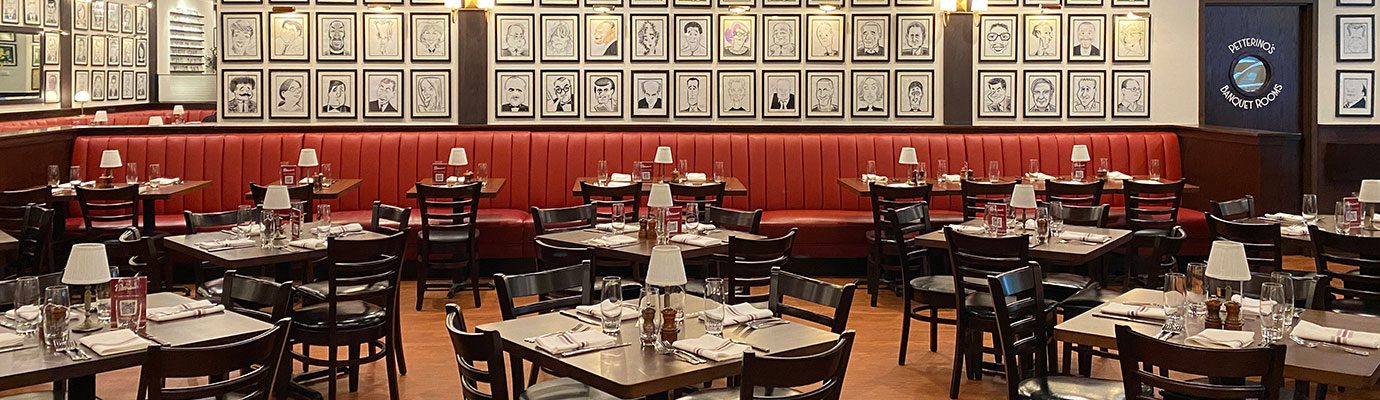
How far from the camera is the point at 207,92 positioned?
65.0 feet

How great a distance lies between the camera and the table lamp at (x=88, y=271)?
4.43m

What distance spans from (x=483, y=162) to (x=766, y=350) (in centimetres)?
674

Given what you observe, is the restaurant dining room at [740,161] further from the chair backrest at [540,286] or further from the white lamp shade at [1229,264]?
the white lamp shade at [1229,264]

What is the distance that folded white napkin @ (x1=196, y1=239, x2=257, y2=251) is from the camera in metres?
6.47

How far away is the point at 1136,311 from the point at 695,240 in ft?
8.87

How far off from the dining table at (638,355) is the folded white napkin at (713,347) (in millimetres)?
28

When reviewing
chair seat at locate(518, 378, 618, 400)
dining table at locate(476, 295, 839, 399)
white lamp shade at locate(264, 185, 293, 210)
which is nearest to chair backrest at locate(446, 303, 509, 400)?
dining table at locate(476, 295, 839, 399)

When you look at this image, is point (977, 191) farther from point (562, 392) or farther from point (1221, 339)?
point (562, 392)

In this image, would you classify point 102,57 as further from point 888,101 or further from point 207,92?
point 888,101

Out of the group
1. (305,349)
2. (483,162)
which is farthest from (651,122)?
(305,349)

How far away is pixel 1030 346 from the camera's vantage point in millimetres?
4918

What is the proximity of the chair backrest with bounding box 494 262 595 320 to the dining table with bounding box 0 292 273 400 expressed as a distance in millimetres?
889

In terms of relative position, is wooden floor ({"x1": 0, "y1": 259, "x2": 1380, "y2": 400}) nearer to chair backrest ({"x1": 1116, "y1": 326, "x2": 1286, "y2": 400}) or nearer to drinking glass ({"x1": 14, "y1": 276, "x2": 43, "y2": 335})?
drinking glass ({"x1": 14, "y1": 276, "x2": 43, "y2": 335})

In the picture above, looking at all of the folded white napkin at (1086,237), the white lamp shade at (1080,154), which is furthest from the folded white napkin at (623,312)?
the white lamp shade at (1080,154)
